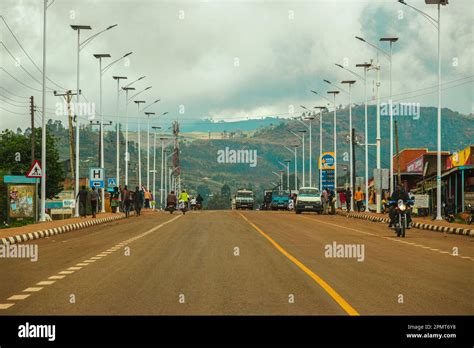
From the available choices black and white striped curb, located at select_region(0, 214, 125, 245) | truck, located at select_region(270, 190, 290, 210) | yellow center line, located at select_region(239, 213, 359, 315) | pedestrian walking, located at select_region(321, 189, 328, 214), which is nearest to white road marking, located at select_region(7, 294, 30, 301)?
yellow center line, located at select_region(239, 213, 359, 315)

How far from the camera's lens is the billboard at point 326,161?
293 ft

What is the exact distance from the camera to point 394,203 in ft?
107

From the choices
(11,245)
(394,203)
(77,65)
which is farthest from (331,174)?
(11,245)

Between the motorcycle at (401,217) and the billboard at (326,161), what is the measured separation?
56.2m

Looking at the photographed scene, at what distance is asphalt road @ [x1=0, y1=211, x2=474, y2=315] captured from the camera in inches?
472

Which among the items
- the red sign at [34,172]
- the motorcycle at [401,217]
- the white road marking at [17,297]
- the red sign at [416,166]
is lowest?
the white road marking at [17,297]

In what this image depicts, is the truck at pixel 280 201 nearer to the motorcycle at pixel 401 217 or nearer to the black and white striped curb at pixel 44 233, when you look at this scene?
the black and white striped curb at pixel 44 233

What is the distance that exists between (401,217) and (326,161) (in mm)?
57849

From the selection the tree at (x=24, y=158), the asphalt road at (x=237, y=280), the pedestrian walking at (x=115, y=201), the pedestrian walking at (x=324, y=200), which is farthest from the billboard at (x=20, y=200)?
the tree at (x=24, y=158)

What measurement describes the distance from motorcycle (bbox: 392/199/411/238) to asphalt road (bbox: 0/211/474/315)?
563 centimetres

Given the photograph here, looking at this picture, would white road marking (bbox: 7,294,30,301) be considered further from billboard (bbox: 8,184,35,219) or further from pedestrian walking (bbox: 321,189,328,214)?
pedestrian walking (bbox: 321,189,328,214)

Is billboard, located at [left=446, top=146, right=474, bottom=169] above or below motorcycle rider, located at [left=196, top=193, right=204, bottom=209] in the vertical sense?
above

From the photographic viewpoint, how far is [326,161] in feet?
295
